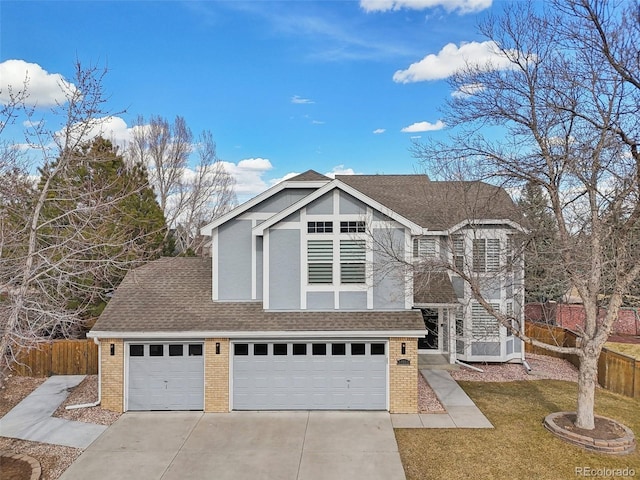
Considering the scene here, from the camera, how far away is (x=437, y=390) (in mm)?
13867

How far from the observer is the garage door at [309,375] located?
12422mm

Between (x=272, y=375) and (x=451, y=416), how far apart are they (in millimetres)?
5013

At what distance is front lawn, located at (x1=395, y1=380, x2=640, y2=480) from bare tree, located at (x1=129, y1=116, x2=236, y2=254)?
2405 centimetres

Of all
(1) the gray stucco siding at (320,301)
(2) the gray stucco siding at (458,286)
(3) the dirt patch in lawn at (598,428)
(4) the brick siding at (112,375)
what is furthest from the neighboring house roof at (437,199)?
(4) the brick siding at (112,375)

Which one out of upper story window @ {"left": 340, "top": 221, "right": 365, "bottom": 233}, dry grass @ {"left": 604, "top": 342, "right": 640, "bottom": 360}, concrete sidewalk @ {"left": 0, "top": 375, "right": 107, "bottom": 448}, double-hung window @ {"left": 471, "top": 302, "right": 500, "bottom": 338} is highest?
upper story window @ {"left": 340, "top": 221, "right": 365, "bottom": 233}

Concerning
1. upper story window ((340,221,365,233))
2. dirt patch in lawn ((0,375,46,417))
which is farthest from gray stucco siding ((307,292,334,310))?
dirt patch in lawn ((0,375,46,417))

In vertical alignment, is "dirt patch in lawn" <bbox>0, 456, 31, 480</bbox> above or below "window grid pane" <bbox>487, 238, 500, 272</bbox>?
below

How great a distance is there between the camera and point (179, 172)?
32.5 meters

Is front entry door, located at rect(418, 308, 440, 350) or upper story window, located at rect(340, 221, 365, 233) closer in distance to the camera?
upper story window, located at rect(340, 221, 365, 233)

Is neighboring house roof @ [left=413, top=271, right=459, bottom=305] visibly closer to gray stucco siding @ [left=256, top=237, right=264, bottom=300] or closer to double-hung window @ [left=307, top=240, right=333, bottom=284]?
double-hung window @ [left=307, top=240, right=333, bottom=284]

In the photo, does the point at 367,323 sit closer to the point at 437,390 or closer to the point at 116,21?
the point at 437,390

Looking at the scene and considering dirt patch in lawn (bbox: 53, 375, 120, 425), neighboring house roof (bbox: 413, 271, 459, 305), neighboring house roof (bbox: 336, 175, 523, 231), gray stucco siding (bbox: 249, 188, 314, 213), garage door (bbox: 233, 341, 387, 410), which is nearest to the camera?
dirt patch in lawn (bbox: 53, 375, 120, 425)

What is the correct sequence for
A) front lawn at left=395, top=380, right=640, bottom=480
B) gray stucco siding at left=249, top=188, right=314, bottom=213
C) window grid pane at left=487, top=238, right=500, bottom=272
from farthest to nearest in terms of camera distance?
window grid pane at left=487, top=238, right=500, bottom=272 → gray stucco siding at left=249, top=188, right=314, bottom=213 → front lawn at left=395, top=380, right=640, bottom=480

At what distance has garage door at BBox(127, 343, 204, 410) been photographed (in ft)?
40.9
